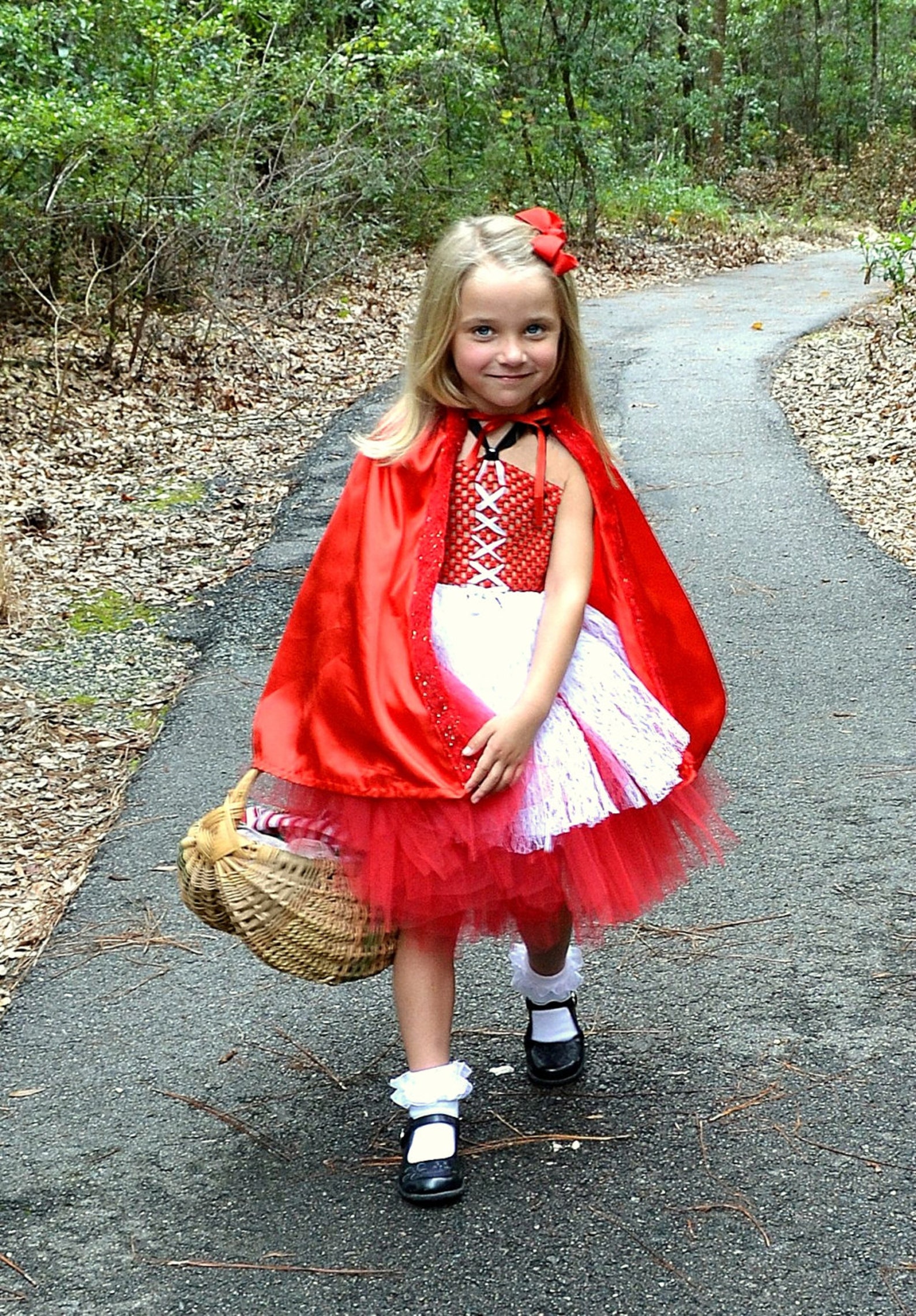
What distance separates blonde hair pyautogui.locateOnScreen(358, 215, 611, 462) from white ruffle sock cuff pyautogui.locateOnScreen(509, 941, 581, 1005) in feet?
3.25

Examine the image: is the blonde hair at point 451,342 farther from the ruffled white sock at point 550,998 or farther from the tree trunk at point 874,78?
the tree trunk at point 874,78

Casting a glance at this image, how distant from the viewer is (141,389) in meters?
9.88

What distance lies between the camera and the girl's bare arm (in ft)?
7.80

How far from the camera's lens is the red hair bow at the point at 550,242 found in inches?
100

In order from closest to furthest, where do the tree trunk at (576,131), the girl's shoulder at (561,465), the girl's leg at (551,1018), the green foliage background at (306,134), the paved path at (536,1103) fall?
the paved path at (536,1103)
the girl's shoulder at (561,465)
the girl's leg at (551,1018)
the green foliage background at (306,134)
the tree trunk at (576,131)

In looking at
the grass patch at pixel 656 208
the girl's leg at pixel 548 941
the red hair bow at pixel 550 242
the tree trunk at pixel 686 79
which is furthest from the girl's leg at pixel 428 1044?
the tree trunk at pixel 686 79

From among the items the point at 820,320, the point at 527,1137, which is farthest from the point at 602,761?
the point at 820,320

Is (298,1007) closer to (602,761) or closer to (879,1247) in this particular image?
(602,761)

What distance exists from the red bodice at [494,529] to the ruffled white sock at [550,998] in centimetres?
76

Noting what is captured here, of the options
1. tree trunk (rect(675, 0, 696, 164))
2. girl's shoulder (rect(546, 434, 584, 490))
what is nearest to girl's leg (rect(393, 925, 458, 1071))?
girl's shoulder (rect(546, 434, 584, 490))

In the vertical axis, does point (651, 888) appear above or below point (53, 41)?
below

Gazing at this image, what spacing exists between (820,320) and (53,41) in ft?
23.2

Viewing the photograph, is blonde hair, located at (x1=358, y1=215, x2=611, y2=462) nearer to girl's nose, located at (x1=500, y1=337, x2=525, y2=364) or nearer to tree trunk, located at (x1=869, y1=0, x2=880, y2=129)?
girl's nose, located at (x1=500, y1=337, x2=525, y2=364)

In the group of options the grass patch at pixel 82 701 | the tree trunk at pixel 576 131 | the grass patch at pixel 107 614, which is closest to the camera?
the grass patch at pixel 82 701
